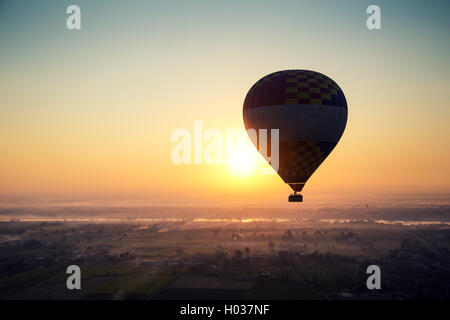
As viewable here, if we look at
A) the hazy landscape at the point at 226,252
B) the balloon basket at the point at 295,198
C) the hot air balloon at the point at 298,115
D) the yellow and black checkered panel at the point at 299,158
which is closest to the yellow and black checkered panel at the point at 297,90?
the hot air balloon at the point at 298,115

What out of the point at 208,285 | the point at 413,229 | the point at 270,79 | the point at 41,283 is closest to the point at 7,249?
the point at 41,283

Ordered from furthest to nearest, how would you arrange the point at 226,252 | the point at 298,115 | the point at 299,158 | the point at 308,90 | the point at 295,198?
the point at 226,252 < the point at 299,158 < the point at 295,198 < the point at 308,90 < the point at 298,115

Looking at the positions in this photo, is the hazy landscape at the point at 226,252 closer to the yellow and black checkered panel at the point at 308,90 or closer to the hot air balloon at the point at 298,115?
the hot air balloon at the point at 298,115

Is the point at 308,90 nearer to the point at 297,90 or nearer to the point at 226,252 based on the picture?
the point at 297,90

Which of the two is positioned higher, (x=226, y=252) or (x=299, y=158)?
(x=299, y=158)

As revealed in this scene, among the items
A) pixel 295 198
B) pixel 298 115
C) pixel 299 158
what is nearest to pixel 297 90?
pixel 298 115
